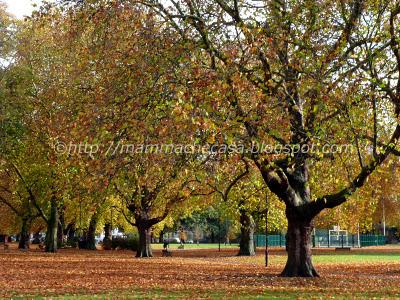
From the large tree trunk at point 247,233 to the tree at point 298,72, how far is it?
23.0 m

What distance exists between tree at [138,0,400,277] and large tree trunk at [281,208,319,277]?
0.04 m

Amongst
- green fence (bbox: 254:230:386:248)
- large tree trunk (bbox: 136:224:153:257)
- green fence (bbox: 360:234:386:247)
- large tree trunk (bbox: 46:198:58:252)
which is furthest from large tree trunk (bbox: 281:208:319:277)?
green fence (bbox: 360:234:386:247)

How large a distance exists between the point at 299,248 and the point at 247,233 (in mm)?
25112

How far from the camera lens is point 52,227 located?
44.9m

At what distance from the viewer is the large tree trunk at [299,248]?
1961 cm

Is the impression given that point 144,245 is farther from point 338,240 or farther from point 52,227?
point 338,240

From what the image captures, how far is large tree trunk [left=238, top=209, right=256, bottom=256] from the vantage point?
140 ft

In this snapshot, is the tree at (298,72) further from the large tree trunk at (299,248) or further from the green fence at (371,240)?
the green fence at (371,240)

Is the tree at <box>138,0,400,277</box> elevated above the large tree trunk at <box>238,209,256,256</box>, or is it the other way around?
the tree at <box>138,0,400,277</box>

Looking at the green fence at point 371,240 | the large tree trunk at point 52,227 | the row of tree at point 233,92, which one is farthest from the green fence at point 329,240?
the row of tree at point 233,92

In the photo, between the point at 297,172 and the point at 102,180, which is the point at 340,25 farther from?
the point at 102,180

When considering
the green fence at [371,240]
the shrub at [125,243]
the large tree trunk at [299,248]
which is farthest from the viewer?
the green fence at [371,240]

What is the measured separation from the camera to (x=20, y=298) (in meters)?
13.4

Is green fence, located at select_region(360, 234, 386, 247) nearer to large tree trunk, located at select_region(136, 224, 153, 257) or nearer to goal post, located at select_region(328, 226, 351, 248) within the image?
goal post, located at select_region(328, 226, 351, 248)
